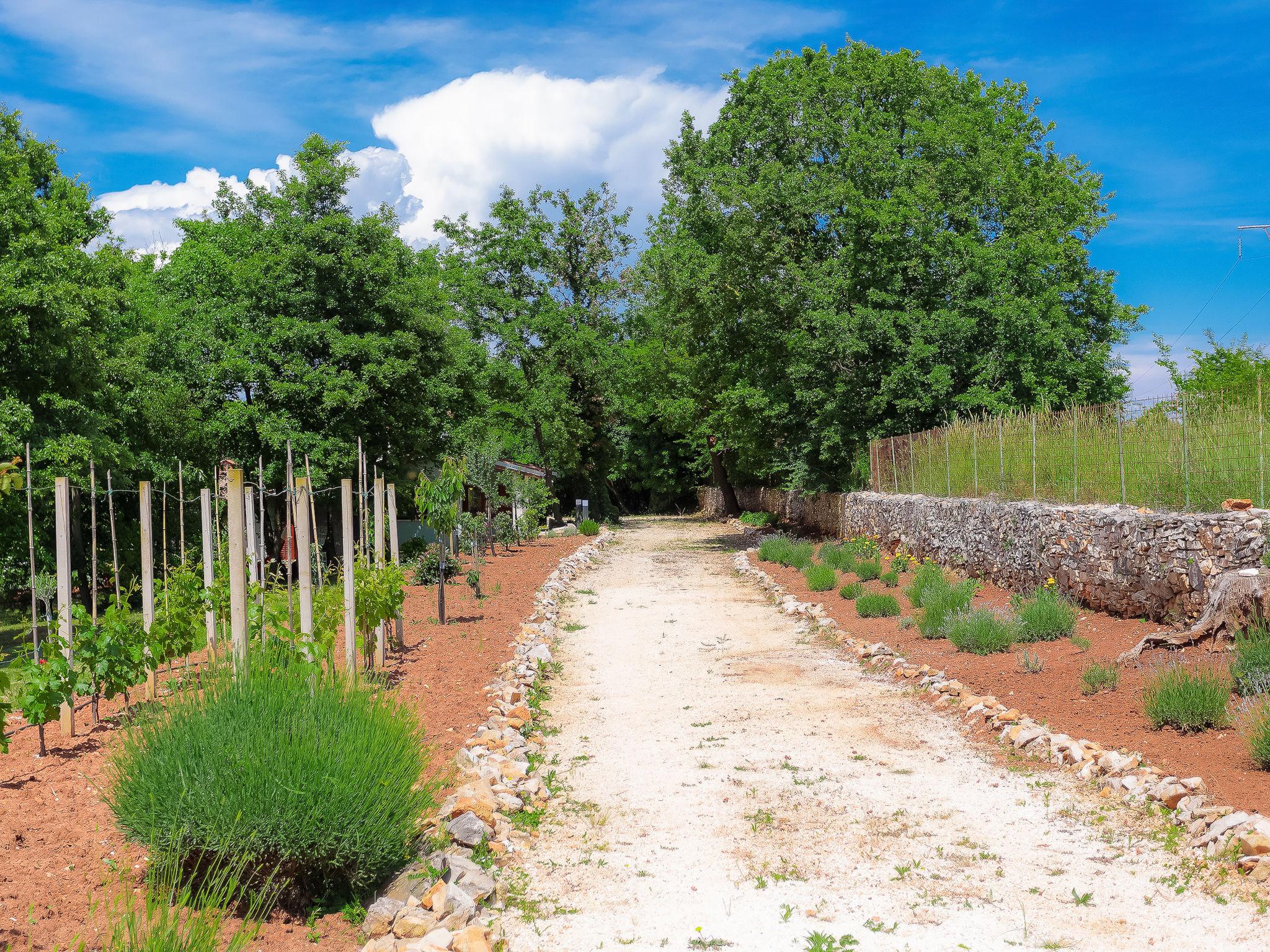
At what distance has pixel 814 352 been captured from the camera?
989 inches

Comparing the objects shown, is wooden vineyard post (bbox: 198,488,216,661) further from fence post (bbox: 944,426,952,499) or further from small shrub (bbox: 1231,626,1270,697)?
fence post (bbox: 944,426,952,499)

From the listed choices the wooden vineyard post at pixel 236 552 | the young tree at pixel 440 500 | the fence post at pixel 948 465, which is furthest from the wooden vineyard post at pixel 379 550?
the fence post at pixel 948 465

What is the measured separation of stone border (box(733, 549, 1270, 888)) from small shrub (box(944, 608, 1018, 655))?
2.37 feet

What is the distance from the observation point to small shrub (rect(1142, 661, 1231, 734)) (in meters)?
7.43

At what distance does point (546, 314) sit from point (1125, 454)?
3164cm

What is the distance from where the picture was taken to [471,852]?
583cm

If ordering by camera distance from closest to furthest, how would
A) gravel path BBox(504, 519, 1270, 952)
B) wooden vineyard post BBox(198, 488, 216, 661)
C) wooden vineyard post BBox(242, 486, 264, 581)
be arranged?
gravel path BBox(504, 519, 1270, 952), wooden vineyard post BBox(198, 488, 216, 661), wooden vineyard post BBox(242, 486, 264, 581)

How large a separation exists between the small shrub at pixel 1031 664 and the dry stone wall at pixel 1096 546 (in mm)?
1934

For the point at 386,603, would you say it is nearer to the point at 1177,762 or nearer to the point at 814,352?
the point at 1177,762

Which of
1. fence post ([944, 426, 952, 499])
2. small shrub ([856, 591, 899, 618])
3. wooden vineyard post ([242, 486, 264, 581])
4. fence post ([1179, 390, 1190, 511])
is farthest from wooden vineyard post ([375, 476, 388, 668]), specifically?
fence post ([944, 426, 952, 499])

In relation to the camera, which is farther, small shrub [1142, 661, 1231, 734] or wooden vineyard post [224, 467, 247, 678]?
small shrub [1142, 661, 1231, 734]

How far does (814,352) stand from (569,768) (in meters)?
18.8

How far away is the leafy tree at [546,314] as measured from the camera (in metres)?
41.6

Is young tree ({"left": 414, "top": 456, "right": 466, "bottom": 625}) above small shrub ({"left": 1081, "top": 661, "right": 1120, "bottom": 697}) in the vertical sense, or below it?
above
